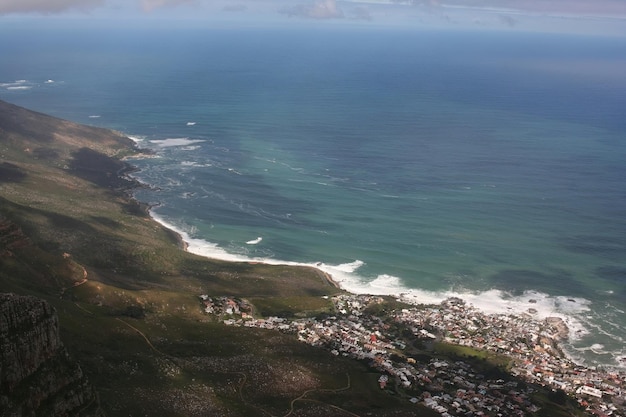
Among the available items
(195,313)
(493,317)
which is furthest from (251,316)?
(493,317)

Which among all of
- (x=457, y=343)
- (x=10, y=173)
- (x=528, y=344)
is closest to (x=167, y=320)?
(x=457, y=343)

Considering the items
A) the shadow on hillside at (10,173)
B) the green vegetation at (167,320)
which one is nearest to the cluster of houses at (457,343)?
the green vegetation at (167,320)

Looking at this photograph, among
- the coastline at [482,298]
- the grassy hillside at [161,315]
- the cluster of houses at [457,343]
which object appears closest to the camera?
the grassy hillside at [161,315]

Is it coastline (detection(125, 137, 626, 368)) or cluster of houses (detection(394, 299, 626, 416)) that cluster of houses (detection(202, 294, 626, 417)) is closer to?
cluster of houses (detection(394, 299, 626, 416))

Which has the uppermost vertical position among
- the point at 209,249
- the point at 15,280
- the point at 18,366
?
the point at 18,366

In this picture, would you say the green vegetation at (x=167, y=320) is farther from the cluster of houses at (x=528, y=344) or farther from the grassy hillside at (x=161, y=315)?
the cluster of houses at (x=528, y=344)

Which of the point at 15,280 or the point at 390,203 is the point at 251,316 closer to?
the point at 15,280
